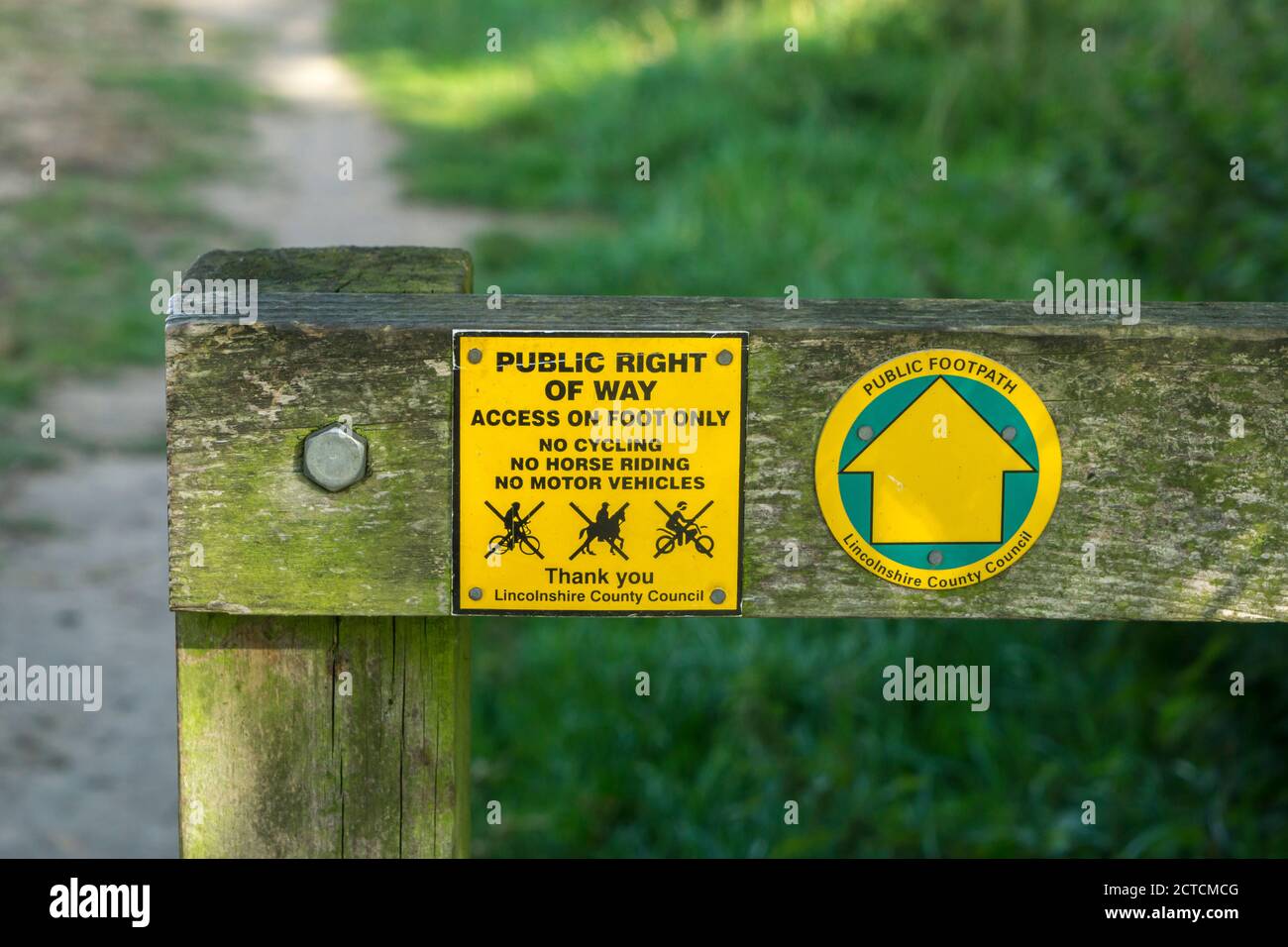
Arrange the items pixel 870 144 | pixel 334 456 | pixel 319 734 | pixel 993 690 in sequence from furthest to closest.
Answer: pixel 870 144, pixel 993 690, pixel 319 734, pixel 334 456

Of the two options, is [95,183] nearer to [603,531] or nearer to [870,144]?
[870,144]

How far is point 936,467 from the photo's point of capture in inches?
47.9

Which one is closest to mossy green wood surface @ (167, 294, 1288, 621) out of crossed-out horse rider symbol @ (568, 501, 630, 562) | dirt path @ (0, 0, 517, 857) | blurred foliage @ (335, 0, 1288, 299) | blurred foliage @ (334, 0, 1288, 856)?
crossed-out horse rider symbol @ (568, 501, 630, 562)

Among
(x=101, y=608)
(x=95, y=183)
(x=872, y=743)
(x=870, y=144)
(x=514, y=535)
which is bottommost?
(x=872, y=743)

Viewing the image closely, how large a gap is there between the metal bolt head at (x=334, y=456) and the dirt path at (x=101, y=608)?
2364 millimetres

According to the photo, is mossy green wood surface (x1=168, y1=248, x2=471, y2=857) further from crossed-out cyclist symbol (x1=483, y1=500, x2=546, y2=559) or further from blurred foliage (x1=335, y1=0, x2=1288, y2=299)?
blurred foliage (x1=335, y1=0, x2=1288, y2=299)

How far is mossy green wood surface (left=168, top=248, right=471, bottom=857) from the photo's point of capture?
1.28m

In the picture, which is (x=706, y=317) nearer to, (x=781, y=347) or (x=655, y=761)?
(x=781, y=347)

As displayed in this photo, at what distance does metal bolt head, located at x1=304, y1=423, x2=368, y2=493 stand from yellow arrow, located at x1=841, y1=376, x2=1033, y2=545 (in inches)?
15.3

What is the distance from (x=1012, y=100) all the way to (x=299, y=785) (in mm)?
7586

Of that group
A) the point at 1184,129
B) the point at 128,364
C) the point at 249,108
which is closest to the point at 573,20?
the point at 249,108

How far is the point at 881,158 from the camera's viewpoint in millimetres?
7676

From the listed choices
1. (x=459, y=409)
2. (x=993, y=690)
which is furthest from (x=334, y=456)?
(x=993, y=690)

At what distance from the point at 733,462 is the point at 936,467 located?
16 centimetres
